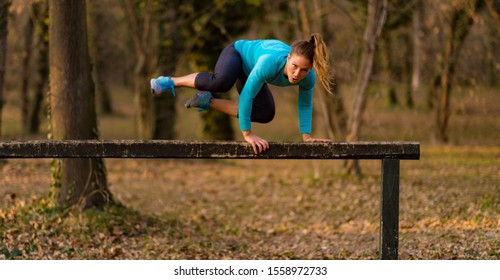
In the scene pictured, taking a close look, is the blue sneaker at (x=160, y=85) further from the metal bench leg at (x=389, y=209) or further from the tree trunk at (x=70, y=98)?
the tree trunk at (x=70, y=98)

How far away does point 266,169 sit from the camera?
16.8 m

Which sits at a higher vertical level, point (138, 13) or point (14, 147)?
point (138, 13)

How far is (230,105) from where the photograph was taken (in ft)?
20.4

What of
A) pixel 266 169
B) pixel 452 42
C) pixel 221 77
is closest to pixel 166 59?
pixel 266 169

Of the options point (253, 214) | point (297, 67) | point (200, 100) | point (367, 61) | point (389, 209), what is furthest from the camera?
point (367, 61)

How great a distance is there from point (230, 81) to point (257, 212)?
550cm

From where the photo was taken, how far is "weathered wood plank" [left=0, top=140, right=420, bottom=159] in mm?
5625

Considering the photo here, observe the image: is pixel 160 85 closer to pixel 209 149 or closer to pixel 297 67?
pixel 209 149

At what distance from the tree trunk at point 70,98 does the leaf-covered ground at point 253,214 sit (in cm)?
28

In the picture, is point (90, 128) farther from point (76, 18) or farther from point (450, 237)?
point (450, 237)

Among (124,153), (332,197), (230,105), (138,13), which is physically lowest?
(332,197)

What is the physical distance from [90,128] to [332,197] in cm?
469

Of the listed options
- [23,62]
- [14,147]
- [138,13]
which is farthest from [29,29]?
[14,147]

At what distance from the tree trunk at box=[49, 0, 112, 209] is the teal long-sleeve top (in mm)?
2837
